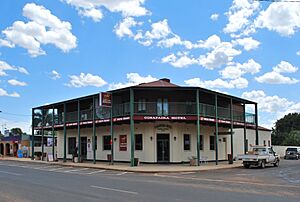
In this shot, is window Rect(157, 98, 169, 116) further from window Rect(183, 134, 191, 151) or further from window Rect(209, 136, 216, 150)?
window Rect(209, 136, 216, 150)

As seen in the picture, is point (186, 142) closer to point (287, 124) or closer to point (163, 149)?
point (163, 149)

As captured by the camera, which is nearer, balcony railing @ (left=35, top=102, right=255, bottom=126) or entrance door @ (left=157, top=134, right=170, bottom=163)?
balcony railing @ (left=35, top=102, right=255, bottom=126)

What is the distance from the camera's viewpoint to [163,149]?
33938mm

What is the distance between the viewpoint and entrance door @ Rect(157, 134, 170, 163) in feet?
111

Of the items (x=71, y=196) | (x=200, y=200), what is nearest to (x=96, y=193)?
(x=71, y=196)

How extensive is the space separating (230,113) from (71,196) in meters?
26.2

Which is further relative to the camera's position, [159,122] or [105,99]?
[159,122]

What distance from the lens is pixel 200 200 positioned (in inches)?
447

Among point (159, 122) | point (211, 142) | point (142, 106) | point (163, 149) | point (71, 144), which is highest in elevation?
point (142, 106)

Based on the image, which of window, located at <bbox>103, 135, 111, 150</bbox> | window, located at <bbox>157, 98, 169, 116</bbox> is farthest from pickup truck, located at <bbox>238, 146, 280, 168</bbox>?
window, located at <bbox>103, 135, 111, 150</bbox>

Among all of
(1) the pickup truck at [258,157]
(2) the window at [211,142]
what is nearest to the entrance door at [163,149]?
(2) the window at [211,142]

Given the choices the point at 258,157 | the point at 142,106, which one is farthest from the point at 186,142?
the point at 258,157

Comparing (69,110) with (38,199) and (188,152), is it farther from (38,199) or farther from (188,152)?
(38,199)

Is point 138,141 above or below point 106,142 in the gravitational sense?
above
